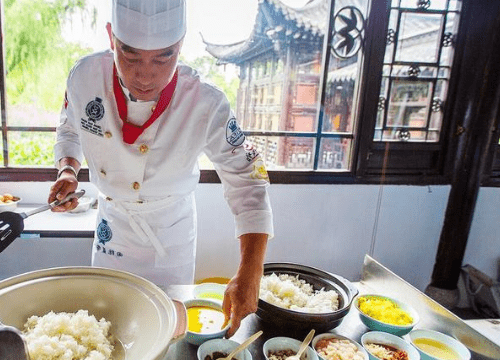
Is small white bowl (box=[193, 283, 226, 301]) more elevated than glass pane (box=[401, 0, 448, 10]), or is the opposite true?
glass pane (box=[401, 0, 448, 10])

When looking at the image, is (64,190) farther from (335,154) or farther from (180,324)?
(335,154)

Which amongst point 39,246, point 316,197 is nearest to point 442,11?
point 316,197

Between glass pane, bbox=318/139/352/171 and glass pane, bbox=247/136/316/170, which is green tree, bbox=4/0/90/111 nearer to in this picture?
glass pane, bbox=247/136/316/170

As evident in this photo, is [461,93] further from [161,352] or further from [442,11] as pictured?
[161,352]

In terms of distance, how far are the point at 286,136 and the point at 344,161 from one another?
65cm

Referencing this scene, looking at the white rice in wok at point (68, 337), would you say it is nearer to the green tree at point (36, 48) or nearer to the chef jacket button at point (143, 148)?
the chef jacket button at point (143, 148)

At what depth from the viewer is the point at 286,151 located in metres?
3.67

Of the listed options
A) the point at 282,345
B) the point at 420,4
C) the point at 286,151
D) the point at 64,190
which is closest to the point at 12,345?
the point at 282,345

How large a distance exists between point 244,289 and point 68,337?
20.0 inches

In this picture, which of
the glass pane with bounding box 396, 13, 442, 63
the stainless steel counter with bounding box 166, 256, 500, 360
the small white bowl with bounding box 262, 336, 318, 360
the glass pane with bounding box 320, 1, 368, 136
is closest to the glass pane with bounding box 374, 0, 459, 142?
the glass pane with bounding box 396, 13, 442, 63

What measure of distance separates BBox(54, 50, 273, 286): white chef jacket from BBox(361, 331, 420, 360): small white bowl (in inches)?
26.4

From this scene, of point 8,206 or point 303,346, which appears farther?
point 8,206

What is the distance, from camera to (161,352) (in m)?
0.85

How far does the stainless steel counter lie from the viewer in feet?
4.06
